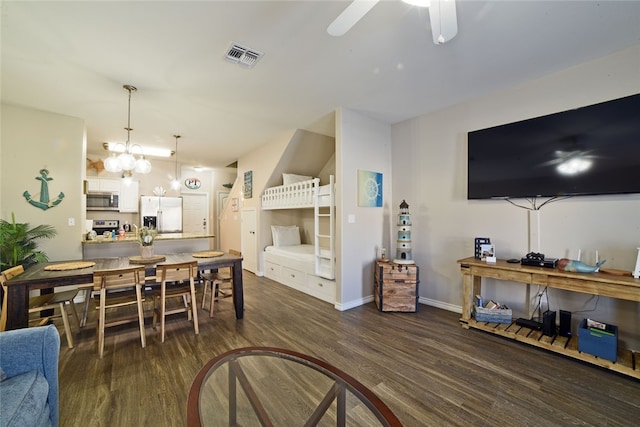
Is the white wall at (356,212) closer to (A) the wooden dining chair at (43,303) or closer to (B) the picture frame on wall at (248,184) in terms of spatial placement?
(B) the picture frame on wall at (248,184)

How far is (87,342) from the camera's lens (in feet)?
8.46

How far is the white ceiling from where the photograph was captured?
188cm

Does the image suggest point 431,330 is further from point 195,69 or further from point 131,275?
point 195,69

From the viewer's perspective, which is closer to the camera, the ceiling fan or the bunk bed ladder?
the ceiling fan

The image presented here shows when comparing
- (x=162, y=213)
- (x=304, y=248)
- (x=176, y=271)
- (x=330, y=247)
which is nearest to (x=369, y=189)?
(x=330, y=247)

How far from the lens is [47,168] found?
3598 millimetres

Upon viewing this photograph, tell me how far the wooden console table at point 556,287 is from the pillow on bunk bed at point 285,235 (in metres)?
3.38

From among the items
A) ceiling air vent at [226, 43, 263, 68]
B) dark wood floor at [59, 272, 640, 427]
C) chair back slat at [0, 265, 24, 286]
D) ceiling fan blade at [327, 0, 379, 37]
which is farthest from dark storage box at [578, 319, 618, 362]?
chair back slat at [0, 265, 24, 286]

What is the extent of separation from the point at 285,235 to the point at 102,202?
4.40 meters

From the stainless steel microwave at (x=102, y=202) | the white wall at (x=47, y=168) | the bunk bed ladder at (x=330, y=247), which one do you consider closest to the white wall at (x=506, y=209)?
the bunk bed ladder at (x=330, y=247)

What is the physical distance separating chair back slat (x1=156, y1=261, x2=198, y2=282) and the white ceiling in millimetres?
2045

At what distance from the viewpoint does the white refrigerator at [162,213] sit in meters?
6.36

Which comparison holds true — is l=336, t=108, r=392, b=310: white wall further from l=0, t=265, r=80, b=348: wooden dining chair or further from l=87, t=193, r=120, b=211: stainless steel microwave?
l=87, t=193, r=120, b=211: stainless steel microwave

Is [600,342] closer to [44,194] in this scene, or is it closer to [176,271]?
[176,271]
